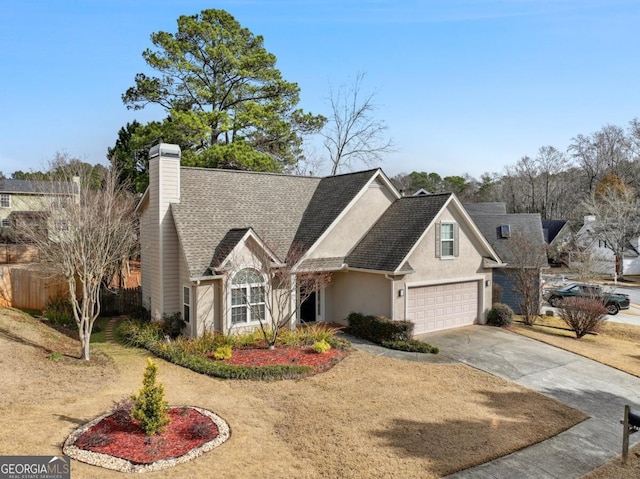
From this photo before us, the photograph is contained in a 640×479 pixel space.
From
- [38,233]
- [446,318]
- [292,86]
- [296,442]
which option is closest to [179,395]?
[296,442]

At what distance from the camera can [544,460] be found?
9430 millimetres

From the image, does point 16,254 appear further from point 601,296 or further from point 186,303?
point 601,296

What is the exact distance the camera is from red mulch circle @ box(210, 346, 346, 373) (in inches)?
565

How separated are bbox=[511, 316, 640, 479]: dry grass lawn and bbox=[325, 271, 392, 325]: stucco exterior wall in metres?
7.34

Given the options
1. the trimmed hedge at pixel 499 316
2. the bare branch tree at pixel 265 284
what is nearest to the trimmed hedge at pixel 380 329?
the bare branch tree at pixel 265 284

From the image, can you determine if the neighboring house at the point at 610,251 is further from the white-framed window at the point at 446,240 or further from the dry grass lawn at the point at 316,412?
the dry grass lawn at the point at 316,412

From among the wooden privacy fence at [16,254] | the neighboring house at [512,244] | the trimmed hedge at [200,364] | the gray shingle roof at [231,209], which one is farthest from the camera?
the wooden privacy fence at [16,254]

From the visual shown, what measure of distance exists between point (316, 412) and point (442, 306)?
11124 mm

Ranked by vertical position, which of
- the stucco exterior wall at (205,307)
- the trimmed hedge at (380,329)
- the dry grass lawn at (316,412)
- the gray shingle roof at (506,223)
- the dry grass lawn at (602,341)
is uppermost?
the gray shingle roof at (506,223)

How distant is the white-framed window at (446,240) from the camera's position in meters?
19.8

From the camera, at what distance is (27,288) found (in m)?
22.0

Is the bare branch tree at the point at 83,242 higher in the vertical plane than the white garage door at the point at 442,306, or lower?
higher

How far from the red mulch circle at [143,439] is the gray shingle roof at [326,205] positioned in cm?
970

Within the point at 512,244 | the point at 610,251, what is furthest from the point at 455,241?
the point at 610,251
